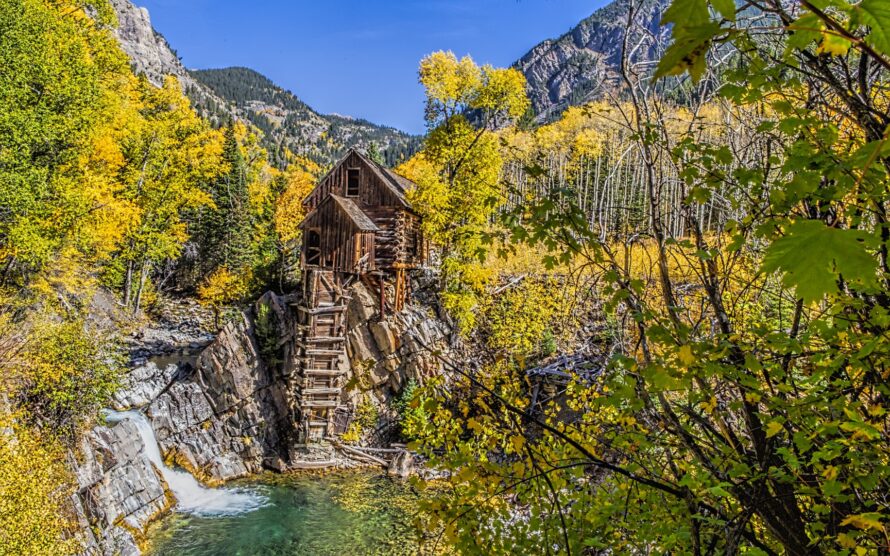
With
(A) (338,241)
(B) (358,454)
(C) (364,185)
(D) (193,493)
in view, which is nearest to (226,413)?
(D) (193,493)

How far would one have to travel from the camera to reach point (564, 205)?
3.02m

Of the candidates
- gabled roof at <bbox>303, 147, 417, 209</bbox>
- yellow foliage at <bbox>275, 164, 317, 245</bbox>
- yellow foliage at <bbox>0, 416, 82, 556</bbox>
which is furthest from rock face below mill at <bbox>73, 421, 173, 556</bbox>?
yellow foliage at <bbox>275, 164, 317, 245</bbox>

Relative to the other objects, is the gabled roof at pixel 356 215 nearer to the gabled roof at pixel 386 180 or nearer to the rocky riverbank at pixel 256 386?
the gabled roof at pixel 386 180

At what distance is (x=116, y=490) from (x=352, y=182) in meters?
14.0

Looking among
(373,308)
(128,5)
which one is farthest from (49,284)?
(128,5)

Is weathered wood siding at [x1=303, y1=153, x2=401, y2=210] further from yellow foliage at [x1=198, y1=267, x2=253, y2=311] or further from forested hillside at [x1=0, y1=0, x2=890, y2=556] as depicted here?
yellow foliage at [x1=198, y1=267, x2=253, y2=311]

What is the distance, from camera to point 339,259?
1980cm

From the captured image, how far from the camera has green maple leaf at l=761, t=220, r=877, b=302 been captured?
0.90 m

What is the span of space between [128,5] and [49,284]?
631 feet

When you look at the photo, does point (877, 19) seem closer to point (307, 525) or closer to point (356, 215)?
point (307, 525)

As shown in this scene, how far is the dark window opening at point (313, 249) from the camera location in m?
20.1

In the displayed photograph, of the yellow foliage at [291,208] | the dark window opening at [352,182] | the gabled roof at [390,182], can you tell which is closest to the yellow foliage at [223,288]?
the yellow foliage at [291,208]

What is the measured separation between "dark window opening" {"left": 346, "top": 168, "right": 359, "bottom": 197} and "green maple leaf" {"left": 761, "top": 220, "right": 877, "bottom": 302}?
2187 centimetres

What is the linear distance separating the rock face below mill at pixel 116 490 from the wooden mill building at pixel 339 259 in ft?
16.8
